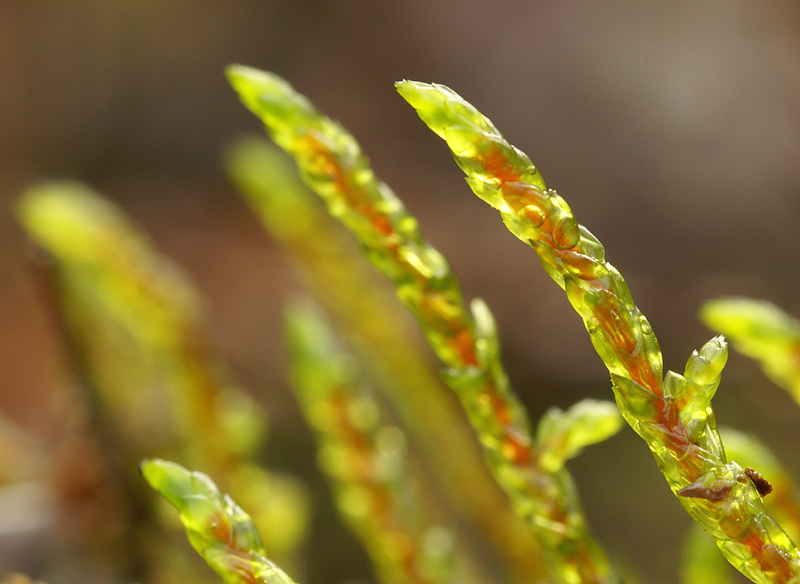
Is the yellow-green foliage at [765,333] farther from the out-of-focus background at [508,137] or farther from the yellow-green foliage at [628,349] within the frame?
the out-of-focus background at [508,137]

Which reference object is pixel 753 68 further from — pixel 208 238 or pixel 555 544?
pixel 555 544

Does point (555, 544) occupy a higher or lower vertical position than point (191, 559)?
higher

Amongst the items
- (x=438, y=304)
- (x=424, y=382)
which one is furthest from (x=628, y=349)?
(x=424, y=382)

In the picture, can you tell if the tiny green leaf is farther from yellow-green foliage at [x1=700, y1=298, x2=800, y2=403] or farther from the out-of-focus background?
the out-of-focus background

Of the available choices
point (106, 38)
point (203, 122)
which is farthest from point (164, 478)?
point (106, 38)

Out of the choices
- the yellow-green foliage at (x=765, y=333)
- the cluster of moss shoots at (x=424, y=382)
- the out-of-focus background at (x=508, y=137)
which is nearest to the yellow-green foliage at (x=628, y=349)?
the cluster of moss shoots at (x=424, y=382)

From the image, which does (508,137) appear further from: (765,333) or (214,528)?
(214,528)

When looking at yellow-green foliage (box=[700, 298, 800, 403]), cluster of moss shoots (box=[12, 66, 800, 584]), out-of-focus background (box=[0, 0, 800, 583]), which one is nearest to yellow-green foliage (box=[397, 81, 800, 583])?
cluster of moss shoots (box=[12, 66, 800, 584])
